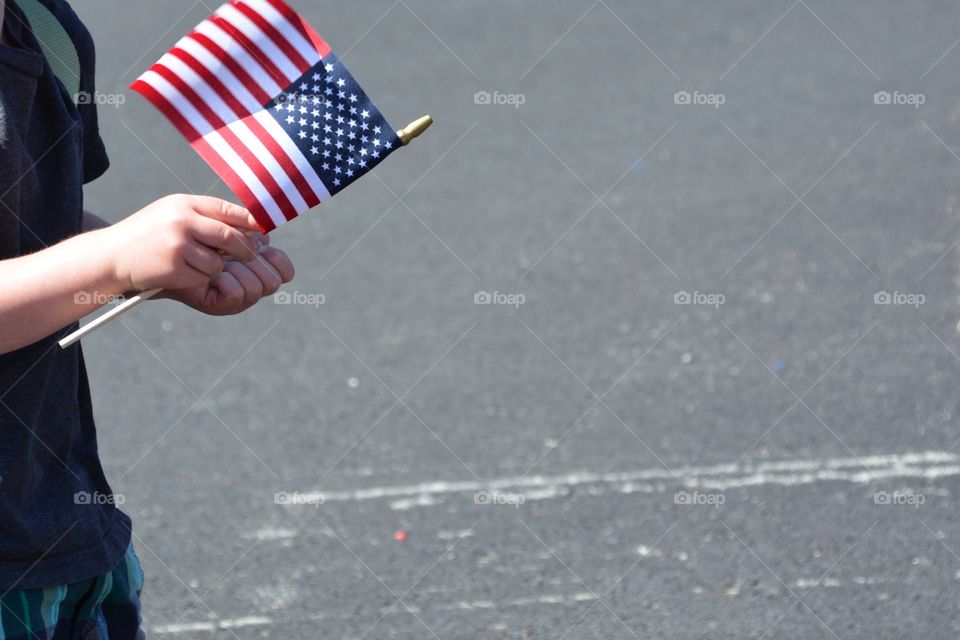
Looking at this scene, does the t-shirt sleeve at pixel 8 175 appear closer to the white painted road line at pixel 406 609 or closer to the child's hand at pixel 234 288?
the child's hand at pixel 234 288

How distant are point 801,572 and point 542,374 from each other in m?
1.64

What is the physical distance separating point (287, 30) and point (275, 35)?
0.02 metres

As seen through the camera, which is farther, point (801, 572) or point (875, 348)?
point (875, 348)

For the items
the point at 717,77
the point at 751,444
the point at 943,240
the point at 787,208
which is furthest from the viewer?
the point at 717,77

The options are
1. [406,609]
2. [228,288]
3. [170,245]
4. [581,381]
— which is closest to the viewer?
[170,245]

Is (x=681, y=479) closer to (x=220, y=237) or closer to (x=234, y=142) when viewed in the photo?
(x=234, y=142)

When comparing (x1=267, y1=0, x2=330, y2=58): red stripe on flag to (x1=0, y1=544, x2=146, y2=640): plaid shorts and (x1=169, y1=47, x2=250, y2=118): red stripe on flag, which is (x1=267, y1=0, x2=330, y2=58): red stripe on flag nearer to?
(x1=169, y1=47, x2=250, y2=118): red stripe on flag

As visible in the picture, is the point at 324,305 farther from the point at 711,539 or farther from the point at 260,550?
the point at 711,539

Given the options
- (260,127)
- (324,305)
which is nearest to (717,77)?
(324,305)

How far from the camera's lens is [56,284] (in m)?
1.69

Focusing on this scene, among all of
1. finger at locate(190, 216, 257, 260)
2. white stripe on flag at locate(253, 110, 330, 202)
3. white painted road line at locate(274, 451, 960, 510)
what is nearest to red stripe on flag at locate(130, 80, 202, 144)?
white stripe on flag at locate(253, 110, 330, 202)

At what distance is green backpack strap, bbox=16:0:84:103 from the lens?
194cm

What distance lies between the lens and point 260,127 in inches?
79.2

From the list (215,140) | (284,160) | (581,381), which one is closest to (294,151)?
(284,160)
